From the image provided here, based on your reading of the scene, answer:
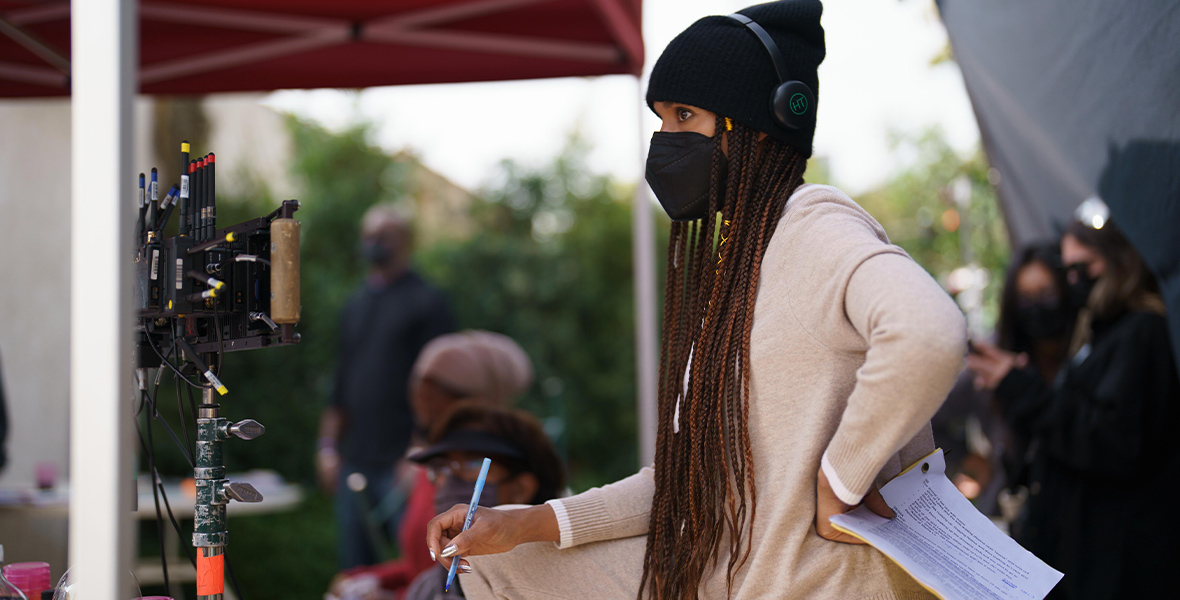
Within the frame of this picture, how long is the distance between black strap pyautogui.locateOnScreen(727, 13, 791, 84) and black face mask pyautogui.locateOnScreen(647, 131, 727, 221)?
0.47ft

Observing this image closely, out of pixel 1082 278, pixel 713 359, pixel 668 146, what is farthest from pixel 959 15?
pixel 713 359

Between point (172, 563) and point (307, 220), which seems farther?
point (307, 220)

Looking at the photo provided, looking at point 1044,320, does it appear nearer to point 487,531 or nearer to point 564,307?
point 487,531

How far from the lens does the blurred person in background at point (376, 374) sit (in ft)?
14.8

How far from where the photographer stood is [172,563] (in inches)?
184

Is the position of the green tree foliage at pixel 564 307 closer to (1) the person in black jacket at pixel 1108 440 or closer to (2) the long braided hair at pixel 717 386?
(1) the person in black jacket at pixel 1108 440

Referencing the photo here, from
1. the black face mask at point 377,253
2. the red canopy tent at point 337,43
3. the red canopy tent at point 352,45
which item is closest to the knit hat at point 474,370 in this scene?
the red canopy tent at point 352,45

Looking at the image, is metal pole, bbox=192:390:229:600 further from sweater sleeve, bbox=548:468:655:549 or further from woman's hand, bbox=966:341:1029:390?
woman's hand, bbox=966:341:1029:390

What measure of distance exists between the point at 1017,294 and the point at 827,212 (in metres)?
2.18

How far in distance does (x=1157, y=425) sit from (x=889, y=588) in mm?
1516

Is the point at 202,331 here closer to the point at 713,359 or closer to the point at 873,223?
the point at 713,359

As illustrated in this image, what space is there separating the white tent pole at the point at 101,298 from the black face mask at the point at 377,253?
11.9 feet

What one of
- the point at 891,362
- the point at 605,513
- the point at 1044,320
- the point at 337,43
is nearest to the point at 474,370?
the point at 337,43

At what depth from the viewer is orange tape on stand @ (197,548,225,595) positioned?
150 centimetres
